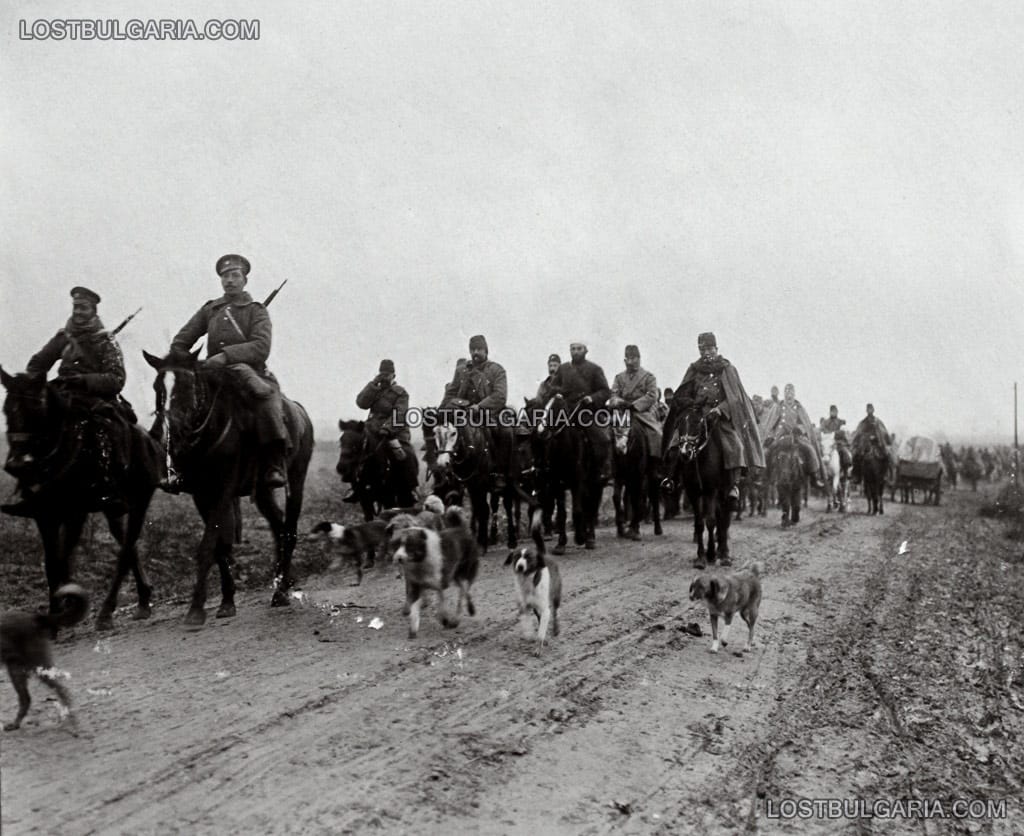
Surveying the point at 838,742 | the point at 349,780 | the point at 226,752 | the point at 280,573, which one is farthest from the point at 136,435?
the point at 838,742

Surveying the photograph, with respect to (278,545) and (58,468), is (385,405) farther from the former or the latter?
(58,468)

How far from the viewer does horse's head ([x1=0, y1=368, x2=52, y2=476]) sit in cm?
773

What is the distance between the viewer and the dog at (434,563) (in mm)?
7559

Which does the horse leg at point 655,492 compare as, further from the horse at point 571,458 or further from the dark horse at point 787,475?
→ the dark horse at point 787,475

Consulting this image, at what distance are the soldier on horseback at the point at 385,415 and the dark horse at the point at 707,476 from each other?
397 cm

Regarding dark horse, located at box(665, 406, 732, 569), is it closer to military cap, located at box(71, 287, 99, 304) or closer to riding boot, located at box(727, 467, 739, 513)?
riding boot, located at box(727, 467, 739, 513)

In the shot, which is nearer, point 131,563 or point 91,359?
point 91,359

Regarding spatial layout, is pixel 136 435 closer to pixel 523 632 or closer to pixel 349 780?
pixel 523 632

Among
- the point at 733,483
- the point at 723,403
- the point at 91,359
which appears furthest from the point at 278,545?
the point at 723,403

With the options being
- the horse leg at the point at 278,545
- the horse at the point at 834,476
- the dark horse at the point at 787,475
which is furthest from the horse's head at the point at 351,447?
the horse at the point at 834,476

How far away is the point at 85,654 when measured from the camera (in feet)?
23.0

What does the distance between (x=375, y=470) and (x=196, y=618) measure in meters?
5.45

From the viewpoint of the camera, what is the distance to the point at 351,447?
13.5 metres

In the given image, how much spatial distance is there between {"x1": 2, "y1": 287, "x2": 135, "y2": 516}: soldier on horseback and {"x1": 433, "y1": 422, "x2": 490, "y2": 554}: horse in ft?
14.6
